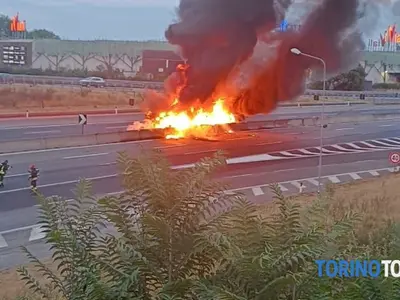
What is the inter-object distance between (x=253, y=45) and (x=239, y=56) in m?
1.33

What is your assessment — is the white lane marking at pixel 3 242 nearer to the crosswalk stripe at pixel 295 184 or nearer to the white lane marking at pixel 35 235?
the white lane marking at pixel 35 235

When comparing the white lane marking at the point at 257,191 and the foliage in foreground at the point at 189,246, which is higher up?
the foliage in foreground at the point at 189,246

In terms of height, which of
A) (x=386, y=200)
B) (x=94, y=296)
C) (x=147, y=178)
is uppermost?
(x=147, y=178)

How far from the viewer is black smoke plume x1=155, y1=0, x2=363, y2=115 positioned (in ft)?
128

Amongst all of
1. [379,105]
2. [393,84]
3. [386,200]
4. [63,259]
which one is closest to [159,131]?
[386,200]

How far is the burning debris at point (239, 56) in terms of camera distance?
39188 millimetres

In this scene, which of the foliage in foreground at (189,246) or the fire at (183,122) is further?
the fire at (183,122)

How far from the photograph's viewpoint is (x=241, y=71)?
1667 inches

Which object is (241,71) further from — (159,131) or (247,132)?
(159,131)

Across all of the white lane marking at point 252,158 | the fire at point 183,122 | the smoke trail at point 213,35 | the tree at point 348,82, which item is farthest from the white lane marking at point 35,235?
the tree at point 348,82

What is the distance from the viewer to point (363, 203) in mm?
20359

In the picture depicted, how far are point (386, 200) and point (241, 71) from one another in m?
→ 22.2

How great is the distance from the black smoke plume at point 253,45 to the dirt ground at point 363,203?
13475mm

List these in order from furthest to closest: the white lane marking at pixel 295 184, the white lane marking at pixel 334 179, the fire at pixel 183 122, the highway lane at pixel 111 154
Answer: the fire at pixel 183 122, the white lane marking at pixel 334 179, the white lane marking at pixel 295 184, the highway lane at pixel 111 154
